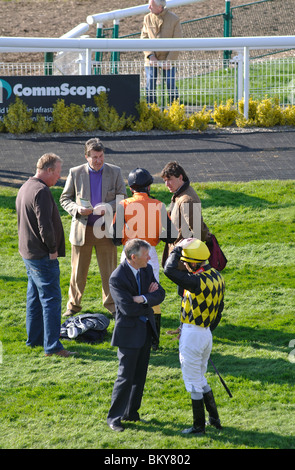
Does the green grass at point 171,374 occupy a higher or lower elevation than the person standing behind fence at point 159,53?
lower

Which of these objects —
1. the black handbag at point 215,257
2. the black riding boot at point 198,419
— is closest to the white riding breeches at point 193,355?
the black riding boot at point 198,419

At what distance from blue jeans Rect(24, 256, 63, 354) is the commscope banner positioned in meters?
6.81

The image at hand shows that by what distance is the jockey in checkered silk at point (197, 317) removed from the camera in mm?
5918

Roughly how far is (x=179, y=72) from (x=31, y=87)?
285cm

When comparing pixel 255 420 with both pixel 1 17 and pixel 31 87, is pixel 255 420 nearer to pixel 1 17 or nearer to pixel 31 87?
pixel 31 87

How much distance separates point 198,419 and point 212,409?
167mm

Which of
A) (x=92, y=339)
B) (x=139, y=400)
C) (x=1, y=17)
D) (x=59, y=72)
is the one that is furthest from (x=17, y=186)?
(x=1, y=17)

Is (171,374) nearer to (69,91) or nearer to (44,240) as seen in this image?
(44,240)

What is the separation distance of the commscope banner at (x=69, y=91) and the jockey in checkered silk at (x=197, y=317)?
27.4 ft

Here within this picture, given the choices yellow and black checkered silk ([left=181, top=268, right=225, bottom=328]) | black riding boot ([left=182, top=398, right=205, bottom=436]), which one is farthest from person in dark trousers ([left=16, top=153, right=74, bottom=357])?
black riding boot ([left=182, top=398, right=205, bottom=436])

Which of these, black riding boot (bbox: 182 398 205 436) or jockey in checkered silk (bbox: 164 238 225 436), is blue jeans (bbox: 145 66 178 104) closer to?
jockey in checkered silk (bbox: 164 238 225 436)

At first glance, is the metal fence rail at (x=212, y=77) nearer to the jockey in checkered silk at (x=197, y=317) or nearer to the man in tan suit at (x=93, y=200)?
the man in tan suit at (x=93, y=200)

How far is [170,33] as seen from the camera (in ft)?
50.1

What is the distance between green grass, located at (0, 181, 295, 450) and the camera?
6.07 metres
